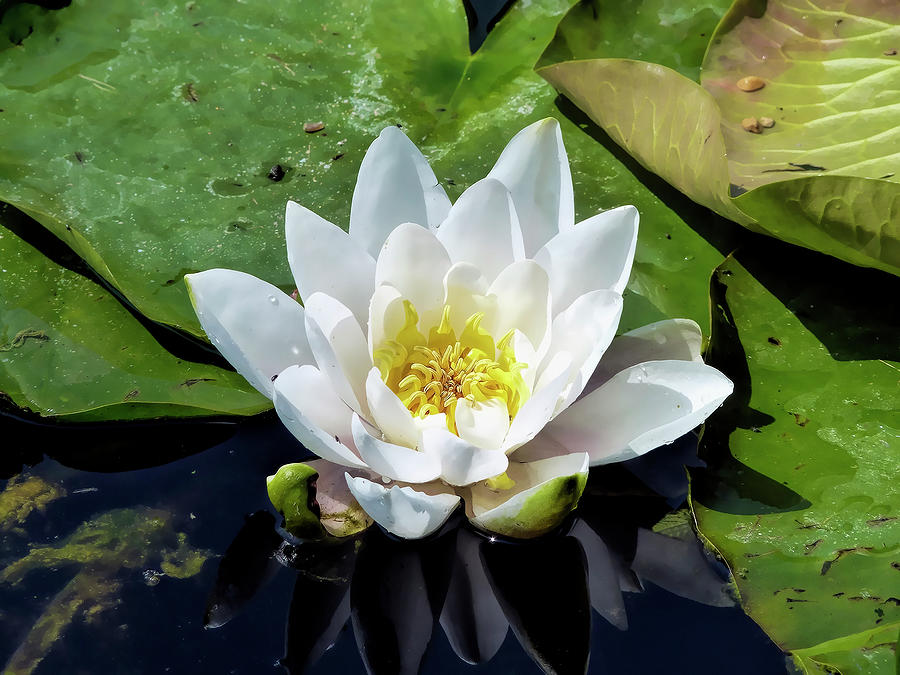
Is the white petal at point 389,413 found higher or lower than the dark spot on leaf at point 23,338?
higher

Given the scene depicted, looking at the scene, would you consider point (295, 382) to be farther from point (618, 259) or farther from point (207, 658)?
point (618, 259)

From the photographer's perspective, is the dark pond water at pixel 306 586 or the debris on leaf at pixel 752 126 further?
the debris on leaf at pixel 752 126

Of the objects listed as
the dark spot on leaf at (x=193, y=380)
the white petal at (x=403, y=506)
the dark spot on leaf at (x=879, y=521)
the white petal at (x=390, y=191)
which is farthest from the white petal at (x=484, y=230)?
the dark spot on leaf at (x=879, y=521)

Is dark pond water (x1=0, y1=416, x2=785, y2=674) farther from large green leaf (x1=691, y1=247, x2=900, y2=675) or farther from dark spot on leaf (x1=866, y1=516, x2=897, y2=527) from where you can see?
dark spot on leaf (x1=866, y1=516, x2=897, y2=527)

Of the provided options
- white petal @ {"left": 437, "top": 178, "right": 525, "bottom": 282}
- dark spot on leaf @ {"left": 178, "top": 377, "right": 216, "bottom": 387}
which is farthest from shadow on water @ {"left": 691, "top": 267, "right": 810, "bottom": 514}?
dark spot on leaf @ {"left": 178, "top": 377, "right": 216, "bottom": 387}

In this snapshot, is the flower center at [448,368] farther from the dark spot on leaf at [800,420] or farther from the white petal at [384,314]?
the dark spot on leaf at [800,420]

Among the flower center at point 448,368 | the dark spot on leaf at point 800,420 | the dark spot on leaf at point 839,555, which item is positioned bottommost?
the dark spot on leaf at point 839,555

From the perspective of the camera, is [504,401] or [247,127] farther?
[247,127]

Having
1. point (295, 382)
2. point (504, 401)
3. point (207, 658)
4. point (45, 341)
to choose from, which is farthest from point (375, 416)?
point (45, 341)
